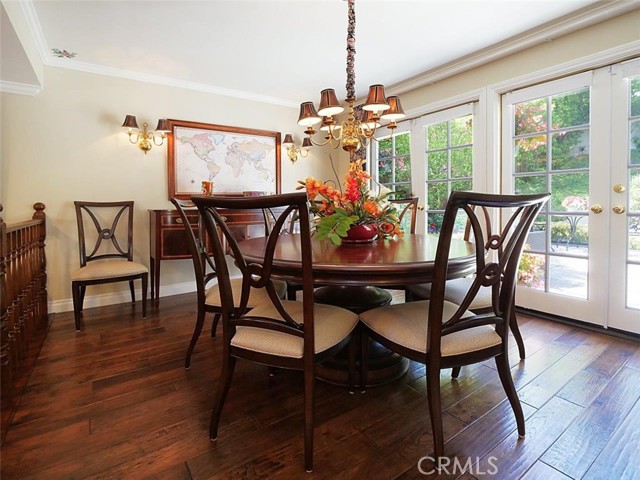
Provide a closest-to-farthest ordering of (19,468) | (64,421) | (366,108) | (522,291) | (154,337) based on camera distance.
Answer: (19,468), (64,421), (366,108), (154,337), (522,291)

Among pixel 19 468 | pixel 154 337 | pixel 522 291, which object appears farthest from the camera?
pixel 522 291

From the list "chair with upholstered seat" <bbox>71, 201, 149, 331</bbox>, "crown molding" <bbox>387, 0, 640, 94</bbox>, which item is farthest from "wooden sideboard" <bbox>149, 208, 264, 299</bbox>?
"crown molding" <bbox>387, 0, 640, 94</bbox>

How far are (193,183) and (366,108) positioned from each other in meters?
2.29

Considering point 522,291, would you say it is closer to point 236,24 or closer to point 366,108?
point 366,108

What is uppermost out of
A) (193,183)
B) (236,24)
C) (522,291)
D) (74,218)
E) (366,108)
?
(236,24)

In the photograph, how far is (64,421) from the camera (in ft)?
5.04

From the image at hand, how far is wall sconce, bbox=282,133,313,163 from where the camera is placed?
4293 millimetres

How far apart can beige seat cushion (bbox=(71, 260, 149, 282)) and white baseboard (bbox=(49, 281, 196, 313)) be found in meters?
0.57

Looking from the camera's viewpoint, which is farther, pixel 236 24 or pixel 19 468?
pixel 236 24

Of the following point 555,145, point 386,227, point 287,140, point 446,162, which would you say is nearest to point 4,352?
point 386,227

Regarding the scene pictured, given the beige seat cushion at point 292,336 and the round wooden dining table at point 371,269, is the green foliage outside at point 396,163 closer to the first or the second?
the round wooden dining table at point 371,269

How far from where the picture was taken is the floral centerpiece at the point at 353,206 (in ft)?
5.96

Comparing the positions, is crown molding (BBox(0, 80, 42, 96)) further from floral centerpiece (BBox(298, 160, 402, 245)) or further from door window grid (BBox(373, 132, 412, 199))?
door window grid (BBox(373, 132, 412, 199))

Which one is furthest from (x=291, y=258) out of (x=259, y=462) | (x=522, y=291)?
(x=522, y=291)
